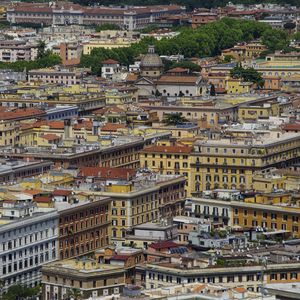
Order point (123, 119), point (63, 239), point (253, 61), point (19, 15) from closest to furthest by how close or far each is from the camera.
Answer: point (63, 239), point (123, 119), point (253, 61), point (19, 15)

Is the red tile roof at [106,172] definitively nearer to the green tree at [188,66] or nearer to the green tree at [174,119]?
the green tree at [174,119]

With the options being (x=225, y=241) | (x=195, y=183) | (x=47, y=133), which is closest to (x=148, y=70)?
(x=47, y=133)

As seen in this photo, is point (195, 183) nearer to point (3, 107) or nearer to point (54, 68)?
point (3, 107)

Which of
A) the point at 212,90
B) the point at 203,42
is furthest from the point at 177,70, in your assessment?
the point at 203,42

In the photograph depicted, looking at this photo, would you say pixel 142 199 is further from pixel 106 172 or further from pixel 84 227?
pixel 84 227

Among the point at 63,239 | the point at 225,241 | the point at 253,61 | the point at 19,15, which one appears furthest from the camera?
the point at 19,15

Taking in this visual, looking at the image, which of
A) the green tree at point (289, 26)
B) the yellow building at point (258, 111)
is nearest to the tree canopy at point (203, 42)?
the green tree at point (289, 26)

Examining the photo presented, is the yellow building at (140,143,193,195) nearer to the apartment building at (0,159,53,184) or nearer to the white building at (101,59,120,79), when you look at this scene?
the apartment building at (0,159,53,184)

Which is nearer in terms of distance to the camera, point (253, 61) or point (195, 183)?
point (195, 183)
